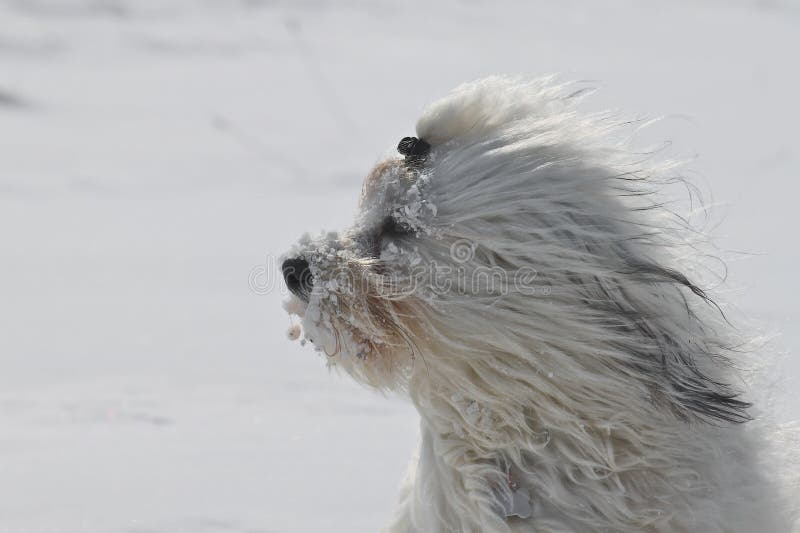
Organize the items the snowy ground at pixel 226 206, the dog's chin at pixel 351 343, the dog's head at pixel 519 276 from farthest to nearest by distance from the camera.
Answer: the snowy ground at pixel 226 206 → the dog's chin at pixel 351 343 → the dog's head at pixel 519 276

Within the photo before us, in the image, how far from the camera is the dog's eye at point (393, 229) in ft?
8.36

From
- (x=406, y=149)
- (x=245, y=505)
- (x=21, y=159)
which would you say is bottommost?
(x=245, y=505)

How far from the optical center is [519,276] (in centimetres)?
245

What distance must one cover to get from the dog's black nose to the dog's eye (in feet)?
0.60

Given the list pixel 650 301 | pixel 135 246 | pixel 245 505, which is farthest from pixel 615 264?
pixel 135 246

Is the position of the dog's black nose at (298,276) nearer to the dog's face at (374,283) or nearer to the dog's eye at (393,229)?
the dog's face at (374,283)

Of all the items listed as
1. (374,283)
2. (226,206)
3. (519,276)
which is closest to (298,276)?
(374,283)

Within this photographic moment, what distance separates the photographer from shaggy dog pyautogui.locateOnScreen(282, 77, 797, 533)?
2.42 metres

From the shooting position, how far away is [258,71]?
8414mm

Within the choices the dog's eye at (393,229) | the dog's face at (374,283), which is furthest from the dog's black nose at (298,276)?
the dog's eye at (393,229)

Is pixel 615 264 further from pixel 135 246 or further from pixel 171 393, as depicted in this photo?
pixel 135 246

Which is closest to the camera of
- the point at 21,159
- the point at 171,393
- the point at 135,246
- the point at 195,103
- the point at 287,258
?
the point at 287,258

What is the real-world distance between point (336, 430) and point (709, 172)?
3349 millimetres

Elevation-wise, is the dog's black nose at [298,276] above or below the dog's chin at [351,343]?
above
